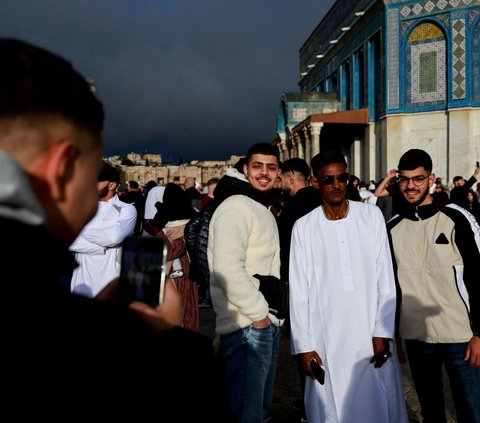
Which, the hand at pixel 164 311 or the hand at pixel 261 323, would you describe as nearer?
the hand at pixel 164 311

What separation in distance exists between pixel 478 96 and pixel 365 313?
63.8 ft

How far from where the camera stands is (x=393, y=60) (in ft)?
70.9

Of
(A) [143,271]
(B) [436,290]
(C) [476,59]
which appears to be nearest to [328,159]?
(B) [436,290]

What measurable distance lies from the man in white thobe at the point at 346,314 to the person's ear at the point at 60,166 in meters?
2.66

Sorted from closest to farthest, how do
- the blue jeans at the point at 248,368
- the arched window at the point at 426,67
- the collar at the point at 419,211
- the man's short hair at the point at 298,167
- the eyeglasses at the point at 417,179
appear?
1. the blue jeans at the point at 248,368
2. the collar at the point at 419,211
3. the eyeglasses at the point at 417,179
4. the man's short hair at the point at 298,167
5. the arched window at the point at 426,67

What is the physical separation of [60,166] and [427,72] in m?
22.3

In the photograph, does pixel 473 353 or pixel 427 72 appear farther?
pixel 427 72

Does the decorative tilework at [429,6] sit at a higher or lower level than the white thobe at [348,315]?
higher

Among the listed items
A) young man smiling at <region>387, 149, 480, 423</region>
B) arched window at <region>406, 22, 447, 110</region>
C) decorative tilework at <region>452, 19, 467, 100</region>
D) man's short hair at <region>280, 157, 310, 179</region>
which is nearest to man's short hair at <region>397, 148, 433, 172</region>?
young man smiling at <region>387, 149, 480, 423</region>

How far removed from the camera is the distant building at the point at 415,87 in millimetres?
20203

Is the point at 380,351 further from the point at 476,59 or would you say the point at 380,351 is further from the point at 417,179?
the point at 476,59

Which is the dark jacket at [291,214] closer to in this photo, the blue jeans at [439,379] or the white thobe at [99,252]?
the white thobe at [99,252]

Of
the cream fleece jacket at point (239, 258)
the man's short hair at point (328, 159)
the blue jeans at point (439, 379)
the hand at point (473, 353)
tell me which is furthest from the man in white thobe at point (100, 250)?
the hand at point (473, 353)

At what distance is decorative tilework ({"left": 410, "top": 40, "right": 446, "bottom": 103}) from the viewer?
821 inches
